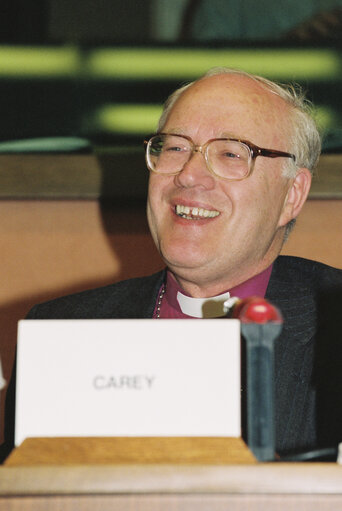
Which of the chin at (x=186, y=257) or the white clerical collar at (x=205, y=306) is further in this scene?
the white clerical collar at (x=205, y=306)

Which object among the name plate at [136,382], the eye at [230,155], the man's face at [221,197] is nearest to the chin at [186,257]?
the man's face at [221,197]

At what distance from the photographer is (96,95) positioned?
2.32 meters

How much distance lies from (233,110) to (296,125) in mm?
194

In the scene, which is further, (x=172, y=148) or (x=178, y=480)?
(x=172, y=148)

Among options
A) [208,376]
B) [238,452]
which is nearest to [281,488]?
[238,452]

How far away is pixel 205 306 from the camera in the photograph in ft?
5.92

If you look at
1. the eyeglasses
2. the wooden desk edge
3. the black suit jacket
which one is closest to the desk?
the wooden desk edge

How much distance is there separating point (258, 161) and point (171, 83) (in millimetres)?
641

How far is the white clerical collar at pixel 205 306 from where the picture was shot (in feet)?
5.90

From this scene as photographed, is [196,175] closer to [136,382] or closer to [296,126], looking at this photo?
[296,126]

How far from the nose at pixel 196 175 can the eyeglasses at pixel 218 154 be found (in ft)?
0.04

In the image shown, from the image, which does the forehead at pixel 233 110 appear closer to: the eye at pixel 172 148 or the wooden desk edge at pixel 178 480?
the eye at pixel 172 148

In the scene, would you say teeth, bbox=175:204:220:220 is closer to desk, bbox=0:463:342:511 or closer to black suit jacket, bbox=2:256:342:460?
black suit jacket, bbox=2:256:342:460

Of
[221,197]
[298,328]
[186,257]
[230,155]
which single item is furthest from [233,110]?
[298,328]
